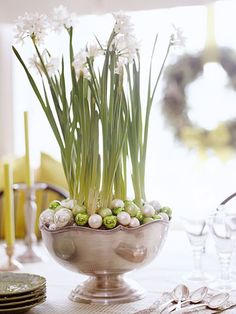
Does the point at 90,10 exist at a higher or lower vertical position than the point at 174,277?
higher

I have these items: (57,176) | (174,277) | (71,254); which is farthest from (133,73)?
(57,176)

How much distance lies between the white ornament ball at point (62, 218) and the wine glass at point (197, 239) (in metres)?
0.37

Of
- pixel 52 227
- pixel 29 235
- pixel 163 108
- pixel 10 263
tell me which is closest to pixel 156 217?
pixel 52 227

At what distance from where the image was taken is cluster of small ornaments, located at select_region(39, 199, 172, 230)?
1.51m

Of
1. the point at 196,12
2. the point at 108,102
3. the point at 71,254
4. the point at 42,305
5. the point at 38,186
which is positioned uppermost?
A: the point at 196,12

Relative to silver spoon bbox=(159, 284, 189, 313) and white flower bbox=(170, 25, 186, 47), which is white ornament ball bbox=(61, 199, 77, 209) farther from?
white flower bbox=(170, 25, 186, 47)

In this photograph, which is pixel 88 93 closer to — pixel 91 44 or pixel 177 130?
pixel 91 44

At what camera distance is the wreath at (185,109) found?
412 cm

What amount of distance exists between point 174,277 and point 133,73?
0.59m

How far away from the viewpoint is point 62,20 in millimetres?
1545

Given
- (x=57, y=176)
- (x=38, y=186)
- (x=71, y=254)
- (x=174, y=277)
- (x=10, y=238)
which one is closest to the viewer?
(x=71, y=254)

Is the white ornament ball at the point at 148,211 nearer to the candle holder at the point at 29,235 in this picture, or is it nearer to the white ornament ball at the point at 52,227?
the white ornament ball at the point at 52,227

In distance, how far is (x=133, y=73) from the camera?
5.28 feet

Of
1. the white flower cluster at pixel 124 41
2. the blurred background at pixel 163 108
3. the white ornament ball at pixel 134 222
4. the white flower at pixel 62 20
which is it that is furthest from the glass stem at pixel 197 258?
the blurred background at pixel 163 108
